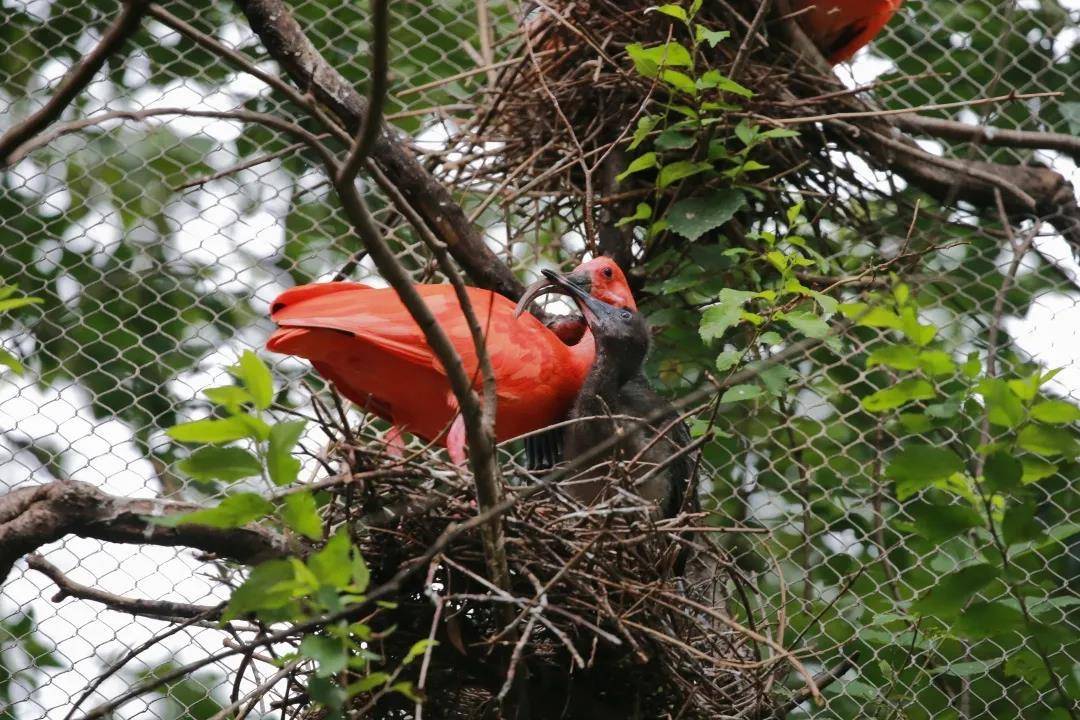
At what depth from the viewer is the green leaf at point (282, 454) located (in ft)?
5.10

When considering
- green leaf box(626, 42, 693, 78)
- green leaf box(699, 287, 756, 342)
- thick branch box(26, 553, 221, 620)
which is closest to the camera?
thick branch box(26, 553, 221, 620)

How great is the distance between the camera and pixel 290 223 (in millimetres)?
4035

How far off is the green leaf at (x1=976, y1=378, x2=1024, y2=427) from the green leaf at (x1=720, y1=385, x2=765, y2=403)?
2.55 feet

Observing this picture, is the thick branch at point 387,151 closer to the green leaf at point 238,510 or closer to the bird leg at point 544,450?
the bird leg at point 544,450

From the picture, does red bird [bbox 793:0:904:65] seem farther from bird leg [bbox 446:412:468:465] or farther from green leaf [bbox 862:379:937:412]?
green leaf [bbox 862:379:937:412]

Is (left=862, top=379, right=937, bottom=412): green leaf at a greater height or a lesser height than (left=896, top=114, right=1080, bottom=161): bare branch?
greater

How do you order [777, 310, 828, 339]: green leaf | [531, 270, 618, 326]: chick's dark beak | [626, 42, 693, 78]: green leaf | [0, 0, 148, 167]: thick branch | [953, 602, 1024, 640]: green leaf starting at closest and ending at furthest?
1. [0, 0, 148, 167]: thick branch
2. [953, 602, 1024, 640]: green leaf
3. [777, 310, 828, 339]: green leaf
4. [531, 270, 618, 326]: chick's dark beak
5. [626, 42, 693, 78]: green leaf

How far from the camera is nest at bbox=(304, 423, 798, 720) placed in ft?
6.81

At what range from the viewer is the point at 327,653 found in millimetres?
1589

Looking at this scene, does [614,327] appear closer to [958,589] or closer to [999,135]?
[958,589]

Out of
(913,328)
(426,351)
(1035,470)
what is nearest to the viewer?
(913,328)

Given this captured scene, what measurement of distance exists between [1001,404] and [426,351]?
103 centimetres

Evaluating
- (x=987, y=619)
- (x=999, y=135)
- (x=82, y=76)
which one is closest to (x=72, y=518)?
(x=82, y=76)

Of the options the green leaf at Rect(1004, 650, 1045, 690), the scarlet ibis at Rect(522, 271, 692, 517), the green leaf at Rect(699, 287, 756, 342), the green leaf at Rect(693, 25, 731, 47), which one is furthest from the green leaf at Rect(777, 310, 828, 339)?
the green leaf at Rect(1004, 650, 1045, 690)
